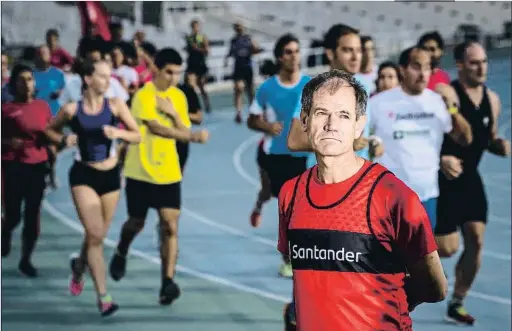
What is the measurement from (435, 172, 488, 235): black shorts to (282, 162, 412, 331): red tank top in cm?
387

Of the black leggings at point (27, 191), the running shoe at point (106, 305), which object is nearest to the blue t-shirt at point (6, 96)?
the black leggings at point (27, 191)

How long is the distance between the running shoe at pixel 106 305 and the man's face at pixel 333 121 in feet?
14.7

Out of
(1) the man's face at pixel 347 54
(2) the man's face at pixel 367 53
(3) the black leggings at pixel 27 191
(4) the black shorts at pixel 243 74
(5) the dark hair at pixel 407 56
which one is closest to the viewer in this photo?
(1) the man's face at pixel 347 54

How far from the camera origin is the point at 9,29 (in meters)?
26.1

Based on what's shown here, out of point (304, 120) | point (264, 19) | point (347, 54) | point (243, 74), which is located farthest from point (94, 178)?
point (264, 19)

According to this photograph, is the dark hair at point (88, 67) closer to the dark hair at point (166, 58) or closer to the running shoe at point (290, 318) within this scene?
the dark hair at point (166, 58)

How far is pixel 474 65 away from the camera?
6859 mm

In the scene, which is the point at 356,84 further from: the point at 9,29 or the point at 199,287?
the point at 9,29

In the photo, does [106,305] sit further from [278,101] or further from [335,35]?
[335,35]

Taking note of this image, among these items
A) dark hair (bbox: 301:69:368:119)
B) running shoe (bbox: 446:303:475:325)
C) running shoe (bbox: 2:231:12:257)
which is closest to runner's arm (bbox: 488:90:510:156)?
running shoe (bbox: 446:303:475:325)

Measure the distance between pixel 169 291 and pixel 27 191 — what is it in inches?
70.8

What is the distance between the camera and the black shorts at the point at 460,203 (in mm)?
6934

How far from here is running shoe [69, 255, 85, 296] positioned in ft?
25.1

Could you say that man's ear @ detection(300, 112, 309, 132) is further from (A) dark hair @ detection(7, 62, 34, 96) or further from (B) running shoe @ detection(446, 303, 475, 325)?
(A) dark hair @ detection(7, 62, 34, 96)
